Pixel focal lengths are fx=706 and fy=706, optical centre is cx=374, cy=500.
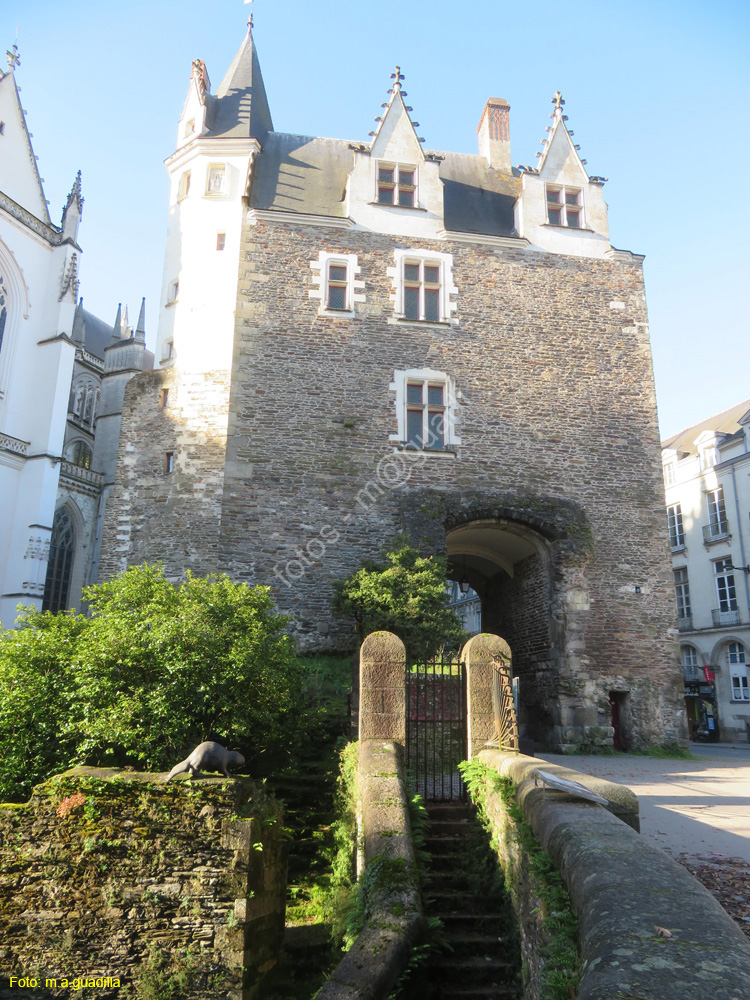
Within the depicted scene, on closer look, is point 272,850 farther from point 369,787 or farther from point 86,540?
point 86,540

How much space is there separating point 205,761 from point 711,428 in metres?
31.6

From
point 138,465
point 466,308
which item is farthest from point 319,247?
point 138,465

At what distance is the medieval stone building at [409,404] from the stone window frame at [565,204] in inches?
2.1

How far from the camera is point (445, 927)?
19.6 ft

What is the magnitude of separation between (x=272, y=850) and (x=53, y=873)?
2.16 metres

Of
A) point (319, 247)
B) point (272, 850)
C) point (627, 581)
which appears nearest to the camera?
point (272, 850)

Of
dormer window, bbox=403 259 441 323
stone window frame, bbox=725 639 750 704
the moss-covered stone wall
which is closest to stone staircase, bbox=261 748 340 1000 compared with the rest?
the moss-covered stone wall

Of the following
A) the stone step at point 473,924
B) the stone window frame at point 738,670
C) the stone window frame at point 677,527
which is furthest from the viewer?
the stone window frame at point 677,527

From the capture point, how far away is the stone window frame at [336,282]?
17359mm

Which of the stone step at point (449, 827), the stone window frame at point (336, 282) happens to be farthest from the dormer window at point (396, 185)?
the stone step at point (449, 827)

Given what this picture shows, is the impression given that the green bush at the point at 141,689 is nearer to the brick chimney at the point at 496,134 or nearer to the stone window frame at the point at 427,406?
the stone window frame at the point at 427,406

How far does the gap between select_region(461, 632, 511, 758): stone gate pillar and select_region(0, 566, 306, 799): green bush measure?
2729 mm

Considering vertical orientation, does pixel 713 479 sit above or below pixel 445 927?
above

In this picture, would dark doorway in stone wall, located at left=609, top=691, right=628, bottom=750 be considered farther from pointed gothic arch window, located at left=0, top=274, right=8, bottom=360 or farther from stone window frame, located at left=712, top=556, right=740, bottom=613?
pointed gothic arch window, located at left=0, top=274, right=8, bottom=360
